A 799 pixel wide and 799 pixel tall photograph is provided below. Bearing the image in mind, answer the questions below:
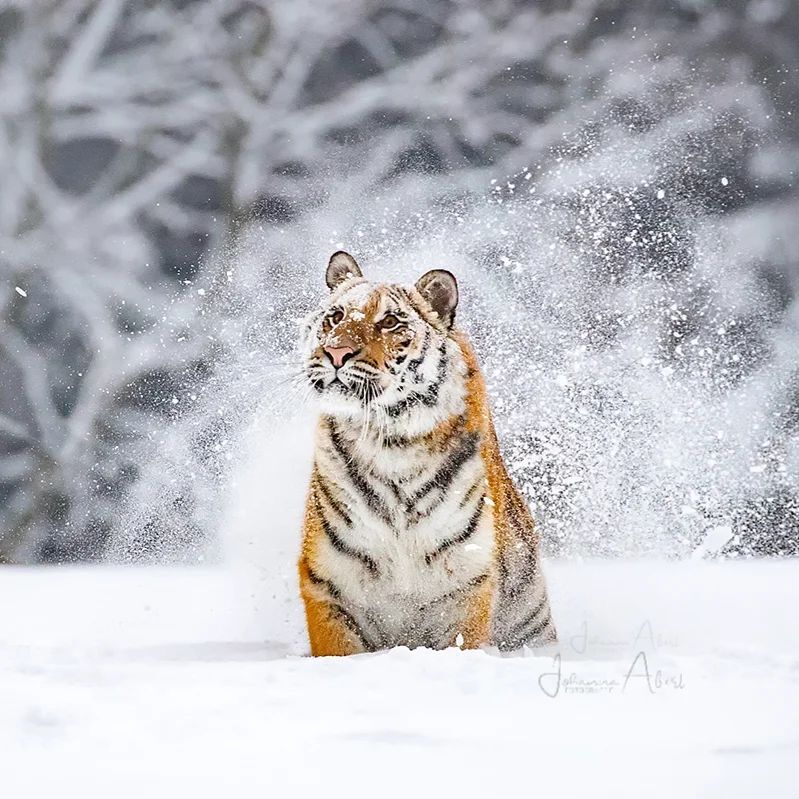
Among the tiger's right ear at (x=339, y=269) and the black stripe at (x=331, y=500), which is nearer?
the black stripe at (x=331, y=500)

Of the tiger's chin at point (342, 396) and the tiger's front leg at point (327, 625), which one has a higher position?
the tiger's chin at point (342, 396)

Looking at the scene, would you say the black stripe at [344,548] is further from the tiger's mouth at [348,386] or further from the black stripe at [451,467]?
the tiger's mouth at [348,386]

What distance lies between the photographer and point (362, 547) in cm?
254

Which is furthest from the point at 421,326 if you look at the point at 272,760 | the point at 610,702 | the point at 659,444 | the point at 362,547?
the point at 659,444

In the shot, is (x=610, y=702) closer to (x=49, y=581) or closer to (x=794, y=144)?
(x=49, y=581)

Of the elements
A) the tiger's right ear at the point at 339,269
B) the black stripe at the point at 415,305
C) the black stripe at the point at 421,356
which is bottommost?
the black stripe at the point at 421,356

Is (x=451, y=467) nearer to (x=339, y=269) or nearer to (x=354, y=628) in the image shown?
(x=354, y=628)

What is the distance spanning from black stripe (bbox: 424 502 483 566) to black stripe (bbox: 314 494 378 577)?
0.12 metres

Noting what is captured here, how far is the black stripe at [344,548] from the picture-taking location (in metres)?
2.52

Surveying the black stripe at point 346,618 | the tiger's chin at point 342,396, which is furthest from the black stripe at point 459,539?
the tiger's chin at point 342,396

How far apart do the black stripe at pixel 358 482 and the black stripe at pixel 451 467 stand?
6cm

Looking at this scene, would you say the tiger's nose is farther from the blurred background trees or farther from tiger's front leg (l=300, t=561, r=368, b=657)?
the blurred background trees

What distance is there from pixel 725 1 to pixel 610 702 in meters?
5.10

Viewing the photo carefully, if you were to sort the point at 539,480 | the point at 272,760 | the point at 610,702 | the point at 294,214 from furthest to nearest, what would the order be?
the point at 294,214, the point at 539,480, the point at 610,702, the point at 272,760
